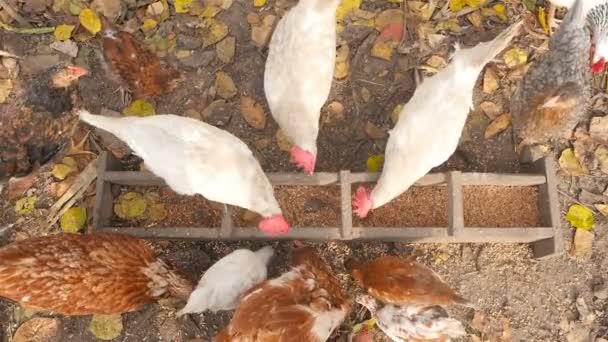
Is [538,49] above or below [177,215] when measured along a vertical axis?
above

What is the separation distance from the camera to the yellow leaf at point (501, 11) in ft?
7.82

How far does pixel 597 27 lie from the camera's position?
2205 millimetres

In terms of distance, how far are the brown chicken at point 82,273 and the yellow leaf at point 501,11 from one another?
1.78 m

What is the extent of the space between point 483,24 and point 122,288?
1851 millimetres

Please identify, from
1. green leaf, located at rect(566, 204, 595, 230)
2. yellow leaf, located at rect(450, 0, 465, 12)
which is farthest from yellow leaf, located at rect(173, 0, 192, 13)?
green leaf, located at rect(566, 204, 595, 230)

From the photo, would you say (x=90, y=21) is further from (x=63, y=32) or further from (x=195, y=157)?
(x=195, y=157)

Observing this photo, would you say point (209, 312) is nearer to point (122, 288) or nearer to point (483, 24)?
point (122, 288)

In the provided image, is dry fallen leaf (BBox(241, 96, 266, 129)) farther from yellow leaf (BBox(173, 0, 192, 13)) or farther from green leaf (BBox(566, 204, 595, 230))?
green leaf (BBox(566, 204, 595, 230))

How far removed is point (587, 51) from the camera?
2100 millimetres

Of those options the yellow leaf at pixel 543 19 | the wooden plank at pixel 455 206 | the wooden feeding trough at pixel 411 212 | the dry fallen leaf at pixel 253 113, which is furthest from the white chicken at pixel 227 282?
the yellow leaf at pixel 543 19

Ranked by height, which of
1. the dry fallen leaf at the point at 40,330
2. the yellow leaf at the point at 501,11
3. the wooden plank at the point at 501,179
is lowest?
the dry fallen leaf at the point at 40,330

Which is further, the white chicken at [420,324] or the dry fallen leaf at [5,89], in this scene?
the dry fallen leaf at [5,89]

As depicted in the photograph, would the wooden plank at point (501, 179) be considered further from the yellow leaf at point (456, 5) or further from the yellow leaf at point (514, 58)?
the yellow leaf at point (456, 5)

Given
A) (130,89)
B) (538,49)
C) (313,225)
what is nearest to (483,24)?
(538,49)
